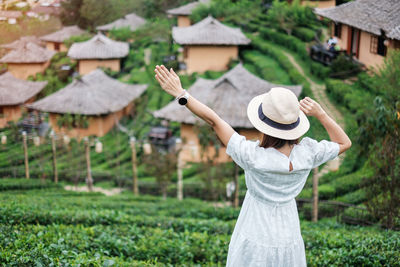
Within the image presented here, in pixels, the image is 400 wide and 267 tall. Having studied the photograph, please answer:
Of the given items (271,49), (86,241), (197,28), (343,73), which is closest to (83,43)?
(197,28)

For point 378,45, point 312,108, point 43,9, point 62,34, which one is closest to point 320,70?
point 378,45

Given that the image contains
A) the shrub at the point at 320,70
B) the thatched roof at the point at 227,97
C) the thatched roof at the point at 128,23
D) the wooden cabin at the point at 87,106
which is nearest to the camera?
the shrub at the point at 320,70

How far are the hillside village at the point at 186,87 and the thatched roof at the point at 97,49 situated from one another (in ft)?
0.26

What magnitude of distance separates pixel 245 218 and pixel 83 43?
2748 cm

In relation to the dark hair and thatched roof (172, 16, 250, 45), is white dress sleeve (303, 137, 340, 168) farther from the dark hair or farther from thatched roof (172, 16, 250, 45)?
thatched roof (172, 16, 250, 45)

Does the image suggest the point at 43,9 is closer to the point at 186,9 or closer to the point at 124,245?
the point at 124,245

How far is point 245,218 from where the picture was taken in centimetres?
265

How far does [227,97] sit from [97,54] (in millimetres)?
12614

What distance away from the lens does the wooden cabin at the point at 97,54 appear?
1117 inches

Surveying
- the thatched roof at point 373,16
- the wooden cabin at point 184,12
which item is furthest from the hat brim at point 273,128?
the wooden cabin at point 184,12

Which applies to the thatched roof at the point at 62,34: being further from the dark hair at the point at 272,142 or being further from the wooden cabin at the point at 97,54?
the dark hair at the point at 272,142

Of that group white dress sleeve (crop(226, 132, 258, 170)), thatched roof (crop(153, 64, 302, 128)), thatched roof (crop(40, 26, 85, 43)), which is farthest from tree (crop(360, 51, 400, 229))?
thatched roof (crop(40, 26, 85, 43))

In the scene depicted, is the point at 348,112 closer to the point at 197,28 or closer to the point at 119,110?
the point at 119,110

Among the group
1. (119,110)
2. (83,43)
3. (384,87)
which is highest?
(384,87)
